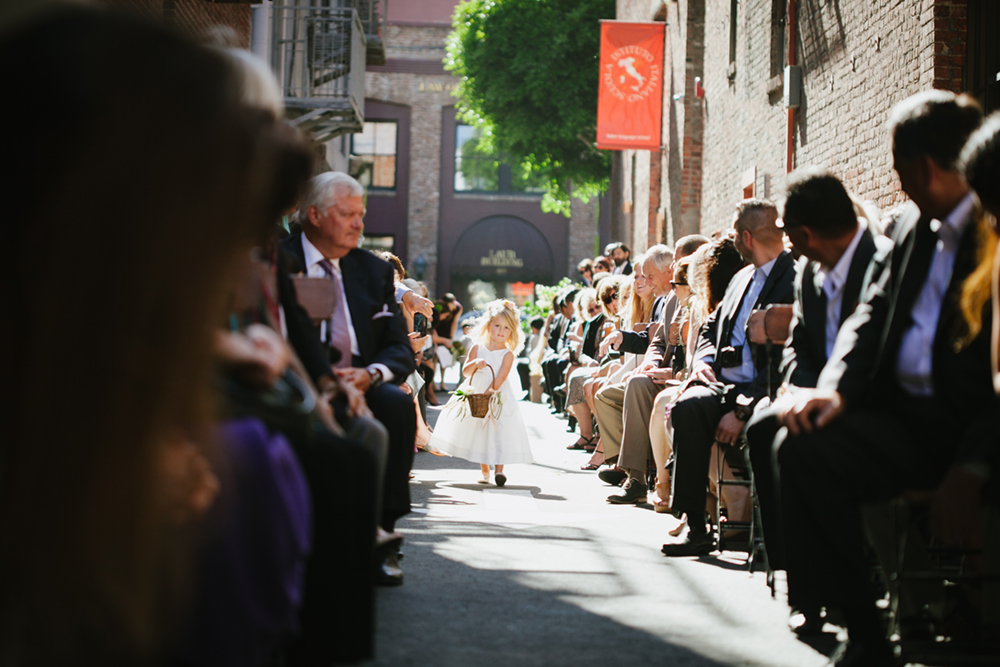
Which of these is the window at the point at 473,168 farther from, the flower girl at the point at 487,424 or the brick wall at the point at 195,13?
the flower girl at the point at 487,424

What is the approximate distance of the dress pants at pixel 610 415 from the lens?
8.40 m

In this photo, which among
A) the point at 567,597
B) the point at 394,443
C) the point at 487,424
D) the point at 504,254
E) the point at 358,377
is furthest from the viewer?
the point at 504,254

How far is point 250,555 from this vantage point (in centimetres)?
220

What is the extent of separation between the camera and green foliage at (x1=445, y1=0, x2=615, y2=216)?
2692 centimetres

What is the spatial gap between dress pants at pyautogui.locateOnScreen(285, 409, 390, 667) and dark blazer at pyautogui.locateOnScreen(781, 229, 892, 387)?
7.18 feet

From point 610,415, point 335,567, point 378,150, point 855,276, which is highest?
point 378,150

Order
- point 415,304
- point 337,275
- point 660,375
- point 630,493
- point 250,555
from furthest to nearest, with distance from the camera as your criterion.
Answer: point 415,304
point 630,493
point 660,375
point 337,275
point 250,555

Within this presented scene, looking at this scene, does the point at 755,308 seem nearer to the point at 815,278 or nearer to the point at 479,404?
the point at 815,278

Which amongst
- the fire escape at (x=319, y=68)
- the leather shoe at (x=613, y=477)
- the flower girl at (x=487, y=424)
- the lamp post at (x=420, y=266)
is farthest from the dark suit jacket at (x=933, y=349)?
the lamp post at (x=420, y=266)

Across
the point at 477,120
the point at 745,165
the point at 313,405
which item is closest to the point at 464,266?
the point at 477,120

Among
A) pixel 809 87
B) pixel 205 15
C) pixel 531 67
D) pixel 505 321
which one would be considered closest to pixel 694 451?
pixel 505 321

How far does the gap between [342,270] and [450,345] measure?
575 inches

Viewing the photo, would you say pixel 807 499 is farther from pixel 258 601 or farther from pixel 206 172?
pixel 206 172

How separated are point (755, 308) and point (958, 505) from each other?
2513 millimetres
